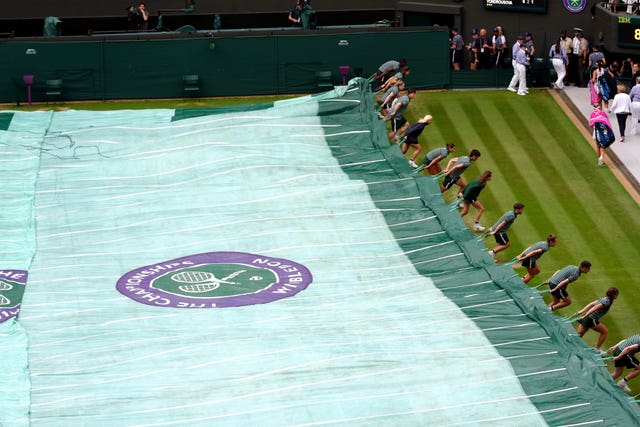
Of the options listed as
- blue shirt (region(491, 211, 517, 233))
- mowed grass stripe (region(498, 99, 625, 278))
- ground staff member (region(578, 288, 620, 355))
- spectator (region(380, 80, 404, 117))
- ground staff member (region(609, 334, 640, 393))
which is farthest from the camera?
spectator (region(380, 80, 404, 117))

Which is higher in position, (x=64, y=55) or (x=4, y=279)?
(x=64, y=55)

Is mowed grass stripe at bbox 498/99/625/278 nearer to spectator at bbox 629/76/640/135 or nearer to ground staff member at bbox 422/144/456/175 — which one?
spectator at bbox 629/76/640/135

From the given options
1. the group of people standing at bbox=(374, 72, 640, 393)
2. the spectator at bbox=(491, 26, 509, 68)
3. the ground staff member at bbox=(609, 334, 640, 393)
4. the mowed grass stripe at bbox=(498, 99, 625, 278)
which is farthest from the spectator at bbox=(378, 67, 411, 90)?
the ground staff member at bbox=(609, 334, 640, 393)

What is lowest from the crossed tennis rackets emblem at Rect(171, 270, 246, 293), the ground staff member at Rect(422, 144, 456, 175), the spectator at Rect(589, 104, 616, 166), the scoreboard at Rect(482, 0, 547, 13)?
the crossed tennis rackets emblem at Rect(171, 270, 246, 293)

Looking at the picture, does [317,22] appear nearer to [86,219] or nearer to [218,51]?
[218,51]

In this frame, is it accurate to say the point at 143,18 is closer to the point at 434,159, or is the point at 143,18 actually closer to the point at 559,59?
the point at 559,59

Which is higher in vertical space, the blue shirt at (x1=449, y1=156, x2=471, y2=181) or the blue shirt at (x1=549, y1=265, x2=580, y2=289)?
the blue shirt at (x1=449, y1=156, x2=471, y2=181)

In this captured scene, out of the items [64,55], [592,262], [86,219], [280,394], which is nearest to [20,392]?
[280,394]
